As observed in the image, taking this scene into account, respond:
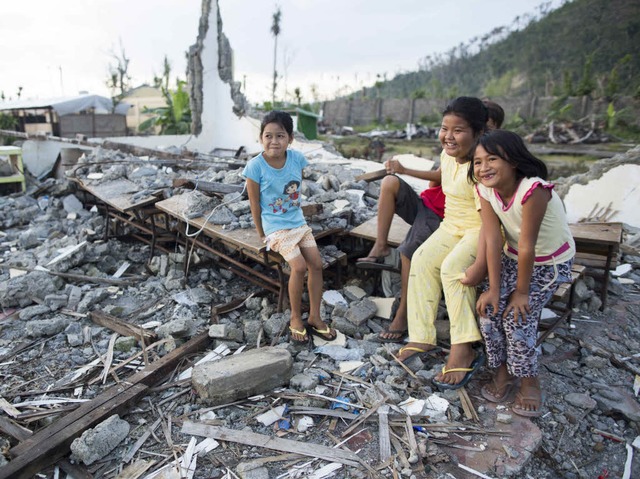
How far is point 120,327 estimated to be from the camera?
3.96 m

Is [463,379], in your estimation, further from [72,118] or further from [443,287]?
[72,118]

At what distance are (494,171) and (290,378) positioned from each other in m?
1.85

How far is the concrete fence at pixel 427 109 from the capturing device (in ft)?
77.4

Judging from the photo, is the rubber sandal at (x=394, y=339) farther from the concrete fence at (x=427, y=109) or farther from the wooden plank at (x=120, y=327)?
the concrete fence at (x=427, y=109)

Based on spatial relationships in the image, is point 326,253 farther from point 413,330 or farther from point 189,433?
point 189,433

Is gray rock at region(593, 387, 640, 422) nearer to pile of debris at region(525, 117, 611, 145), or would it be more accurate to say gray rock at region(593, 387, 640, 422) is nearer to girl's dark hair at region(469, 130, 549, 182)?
girl's dark hair at region(469, 130, 549, 182)

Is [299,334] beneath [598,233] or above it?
beneath

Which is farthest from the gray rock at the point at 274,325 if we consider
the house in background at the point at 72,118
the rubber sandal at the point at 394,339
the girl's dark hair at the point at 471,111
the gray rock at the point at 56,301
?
the house in background at the point at 72,118

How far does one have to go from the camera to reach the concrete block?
2.76 metres

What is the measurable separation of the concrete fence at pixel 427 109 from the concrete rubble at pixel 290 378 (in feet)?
74.1

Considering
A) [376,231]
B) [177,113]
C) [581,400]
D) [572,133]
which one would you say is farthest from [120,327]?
[572,133]

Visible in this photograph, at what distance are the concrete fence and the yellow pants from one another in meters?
23.7

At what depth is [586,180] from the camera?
6.34 meters

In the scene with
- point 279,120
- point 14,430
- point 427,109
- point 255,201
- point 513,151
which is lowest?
point 14,430
